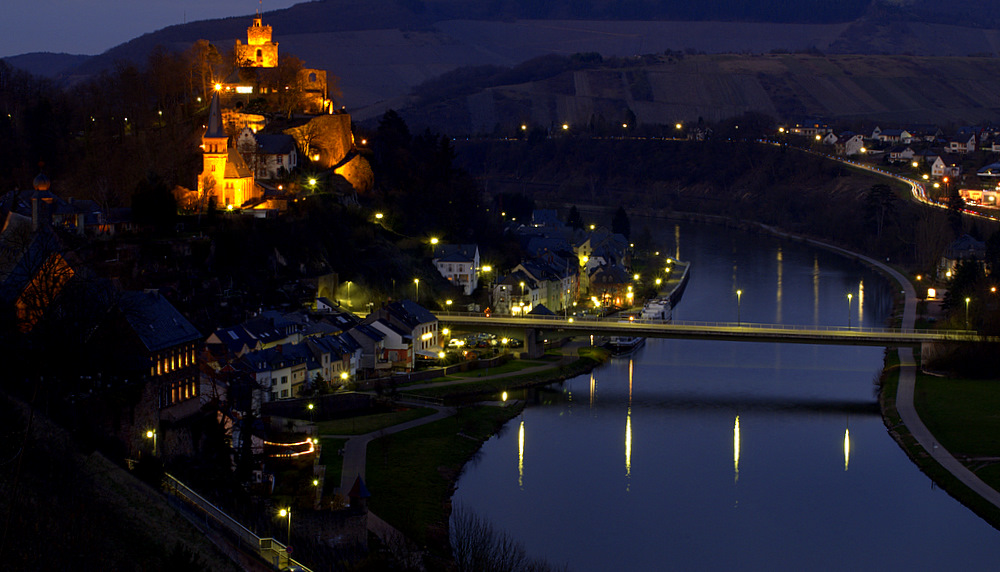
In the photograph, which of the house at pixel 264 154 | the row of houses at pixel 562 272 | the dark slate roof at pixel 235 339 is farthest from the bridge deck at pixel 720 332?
the house at pixel 264 154

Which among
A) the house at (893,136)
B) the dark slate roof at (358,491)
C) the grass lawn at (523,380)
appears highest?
the house at (893,136)

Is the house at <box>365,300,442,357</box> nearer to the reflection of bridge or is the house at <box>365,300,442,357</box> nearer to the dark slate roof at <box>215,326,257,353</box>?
the reflection of bridge

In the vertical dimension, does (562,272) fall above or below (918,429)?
above

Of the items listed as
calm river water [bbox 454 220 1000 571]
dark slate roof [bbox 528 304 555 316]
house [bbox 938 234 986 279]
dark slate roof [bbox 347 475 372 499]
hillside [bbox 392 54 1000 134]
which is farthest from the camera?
hillside [bbox 392 54 1000 134]

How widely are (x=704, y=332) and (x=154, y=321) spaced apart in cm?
1927

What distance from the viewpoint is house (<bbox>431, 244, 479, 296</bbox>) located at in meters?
48.7

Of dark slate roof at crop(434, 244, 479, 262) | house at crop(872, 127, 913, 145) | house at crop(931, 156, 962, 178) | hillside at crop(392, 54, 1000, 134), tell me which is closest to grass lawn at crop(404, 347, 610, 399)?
dark slate roof at crop(434, 244, 479, 262)

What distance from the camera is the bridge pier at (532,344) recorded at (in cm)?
4150

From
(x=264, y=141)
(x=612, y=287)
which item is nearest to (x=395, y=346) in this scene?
(x=264, y=141)

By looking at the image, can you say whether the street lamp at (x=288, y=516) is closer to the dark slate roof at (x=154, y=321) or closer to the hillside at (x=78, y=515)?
the hillside at (x=78, y=515)

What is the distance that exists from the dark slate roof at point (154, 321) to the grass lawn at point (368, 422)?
515cm

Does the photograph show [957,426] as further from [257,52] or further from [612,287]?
[257,52]

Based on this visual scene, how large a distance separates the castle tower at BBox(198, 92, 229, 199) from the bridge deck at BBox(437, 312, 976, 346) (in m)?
9.00

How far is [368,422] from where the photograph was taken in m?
31.9
